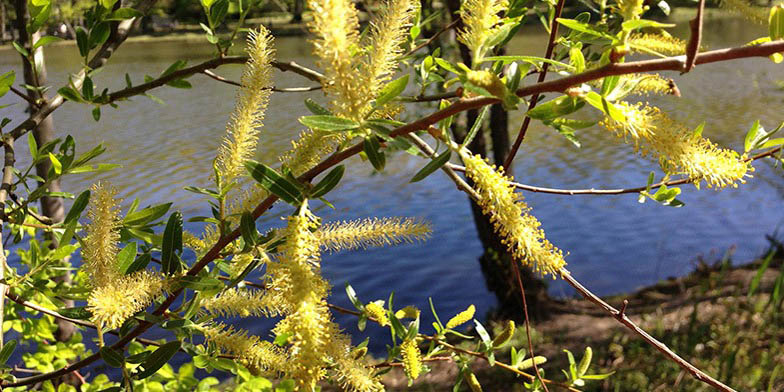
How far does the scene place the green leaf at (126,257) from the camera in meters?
0.73

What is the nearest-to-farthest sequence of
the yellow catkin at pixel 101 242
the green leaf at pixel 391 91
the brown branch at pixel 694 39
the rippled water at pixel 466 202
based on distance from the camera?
1. the brown branch at pixel 694 39
2. the green leaf at pixel 391 91
3. the yellow catkin at pixel 101 242
4. the rippled water at pixel 466 202

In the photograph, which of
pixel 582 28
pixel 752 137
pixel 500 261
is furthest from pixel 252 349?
pixel 500 261

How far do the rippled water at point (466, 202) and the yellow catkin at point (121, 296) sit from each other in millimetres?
3084

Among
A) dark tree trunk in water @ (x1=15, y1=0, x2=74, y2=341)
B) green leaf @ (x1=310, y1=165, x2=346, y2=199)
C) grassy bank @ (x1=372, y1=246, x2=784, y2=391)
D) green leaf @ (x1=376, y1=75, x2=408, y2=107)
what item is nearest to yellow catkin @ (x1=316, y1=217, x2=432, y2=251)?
green leaf @ (x1=310, y1=165, x2=346, y2=199)

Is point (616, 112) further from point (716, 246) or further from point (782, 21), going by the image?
point (716, 246)

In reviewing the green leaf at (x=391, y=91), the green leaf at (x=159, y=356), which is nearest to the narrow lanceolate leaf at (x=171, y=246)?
the green leaf at (x=159, y=356)

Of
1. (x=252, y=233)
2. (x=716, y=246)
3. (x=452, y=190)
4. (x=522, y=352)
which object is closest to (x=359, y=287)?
(x=452, y=190)

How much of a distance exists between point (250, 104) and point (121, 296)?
0.24 meters

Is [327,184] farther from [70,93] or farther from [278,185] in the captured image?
[70,93]

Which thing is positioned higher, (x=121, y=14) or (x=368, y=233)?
(x=121, y=14)

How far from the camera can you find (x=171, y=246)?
750 mm

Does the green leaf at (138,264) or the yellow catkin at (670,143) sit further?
the green leaf at (138,264)

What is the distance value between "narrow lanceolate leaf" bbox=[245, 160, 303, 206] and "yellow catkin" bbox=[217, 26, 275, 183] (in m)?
0.08

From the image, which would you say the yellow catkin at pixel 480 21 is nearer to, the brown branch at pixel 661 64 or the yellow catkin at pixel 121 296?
the brown branch at pixel 661 64
